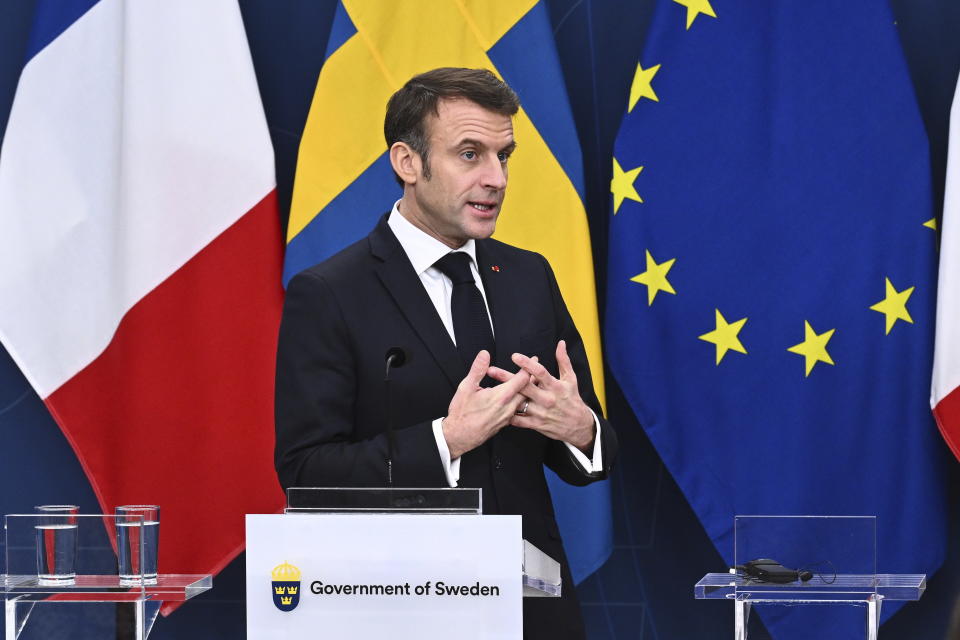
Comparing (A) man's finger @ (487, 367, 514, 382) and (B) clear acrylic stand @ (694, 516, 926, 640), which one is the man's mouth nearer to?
(A) man's finger @ (487, 367, 514, 382)

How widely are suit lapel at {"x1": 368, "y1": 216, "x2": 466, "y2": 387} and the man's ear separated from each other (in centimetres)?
12

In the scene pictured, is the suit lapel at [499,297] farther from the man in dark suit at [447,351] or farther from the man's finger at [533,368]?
the man's finger at [533,368]

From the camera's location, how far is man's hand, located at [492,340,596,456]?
2082mm

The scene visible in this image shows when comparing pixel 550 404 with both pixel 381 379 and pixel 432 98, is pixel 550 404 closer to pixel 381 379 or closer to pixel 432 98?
pixel 381 379

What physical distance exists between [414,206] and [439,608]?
1.02 metres

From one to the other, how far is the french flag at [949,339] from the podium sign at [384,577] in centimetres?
195

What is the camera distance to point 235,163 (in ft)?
11.1

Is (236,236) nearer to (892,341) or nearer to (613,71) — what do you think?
(613,71)

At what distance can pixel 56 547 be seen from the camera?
6.23 feet

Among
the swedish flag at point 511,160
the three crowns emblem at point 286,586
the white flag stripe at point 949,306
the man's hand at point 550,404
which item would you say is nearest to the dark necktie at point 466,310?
the man's hand at point 550,404

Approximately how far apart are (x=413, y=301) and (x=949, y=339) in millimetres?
1610

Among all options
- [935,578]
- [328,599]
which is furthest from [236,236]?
[935,578]

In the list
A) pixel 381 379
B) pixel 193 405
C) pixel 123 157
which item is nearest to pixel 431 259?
pixel 381 379

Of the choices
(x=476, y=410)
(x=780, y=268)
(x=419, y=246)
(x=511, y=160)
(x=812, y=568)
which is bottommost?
(x=812, y=568)
